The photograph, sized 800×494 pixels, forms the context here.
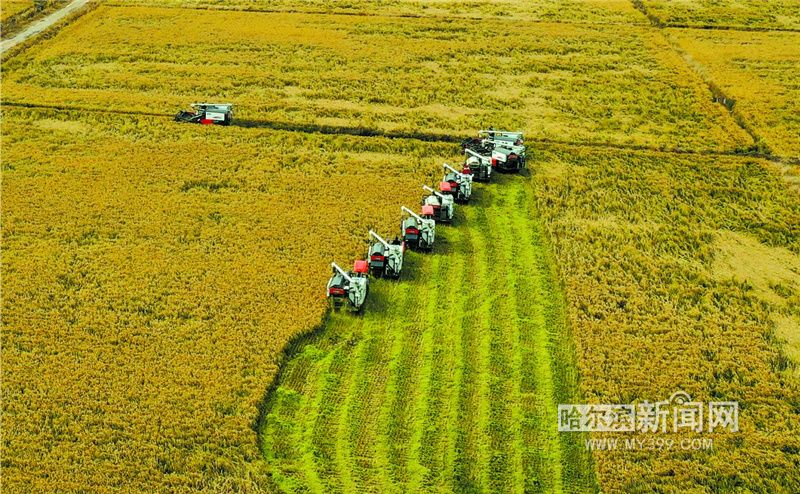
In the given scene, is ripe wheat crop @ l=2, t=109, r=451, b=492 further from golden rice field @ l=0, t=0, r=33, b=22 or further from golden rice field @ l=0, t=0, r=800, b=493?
golden rice field @ l=0, t=0, r=33, b=22

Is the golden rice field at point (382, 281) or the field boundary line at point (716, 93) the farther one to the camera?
the field boundary line at point (716, 93)

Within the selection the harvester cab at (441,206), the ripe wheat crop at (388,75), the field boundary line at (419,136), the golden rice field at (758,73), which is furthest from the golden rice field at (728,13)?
the harvester cab at (441,206)

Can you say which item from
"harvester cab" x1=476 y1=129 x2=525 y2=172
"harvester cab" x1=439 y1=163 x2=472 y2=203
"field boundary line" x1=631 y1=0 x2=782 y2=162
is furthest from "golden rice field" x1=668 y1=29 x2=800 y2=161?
"harvester cab" x1=439 y1=163 x2=472 y2=203

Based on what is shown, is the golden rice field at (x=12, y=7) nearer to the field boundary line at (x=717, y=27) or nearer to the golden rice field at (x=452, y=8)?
the golden rice field at (x=452, y=8)

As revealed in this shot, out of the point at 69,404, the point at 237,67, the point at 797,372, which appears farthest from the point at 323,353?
the point at 237,67

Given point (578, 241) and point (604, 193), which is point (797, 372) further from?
point (604, 193)

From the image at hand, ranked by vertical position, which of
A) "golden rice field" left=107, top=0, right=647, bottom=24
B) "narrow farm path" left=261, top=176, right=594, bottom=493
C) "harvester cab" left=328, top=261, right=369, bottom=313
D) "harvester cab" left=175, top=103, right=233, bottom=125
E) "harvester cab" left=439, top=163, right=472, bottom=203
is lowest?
"narrow farm path" left=261, top=176, right=594, bottom=493
